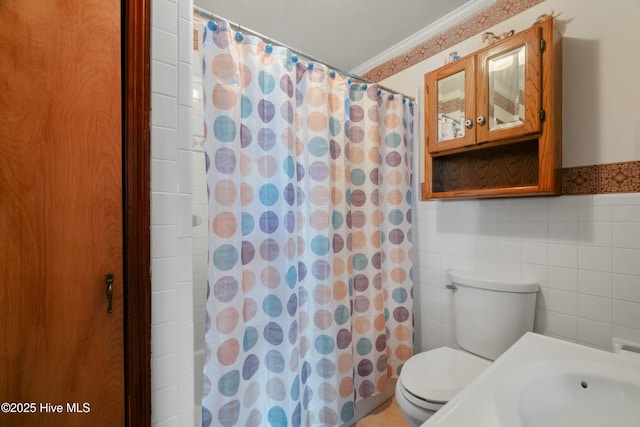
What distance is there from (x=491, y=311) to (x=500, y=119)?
920 mm

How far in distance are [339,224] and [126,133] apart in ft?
3.21

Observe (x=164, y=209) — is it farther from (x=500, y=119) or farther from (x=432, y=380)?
(x=500, y=119)

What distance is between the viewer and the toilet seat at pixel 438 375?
3.52 feet

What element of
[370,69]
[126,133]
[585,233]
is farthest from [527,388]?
[370,69]

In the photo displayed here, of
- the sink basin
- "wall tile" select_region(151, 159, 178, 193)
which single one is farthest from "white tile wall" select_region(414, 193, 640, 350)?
"wall tile" select_region(151, 159, 178, 193)

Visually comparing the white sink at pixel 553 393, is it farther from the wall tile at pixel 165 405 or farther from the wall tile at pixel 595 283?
the wall tile at pixel 165 405

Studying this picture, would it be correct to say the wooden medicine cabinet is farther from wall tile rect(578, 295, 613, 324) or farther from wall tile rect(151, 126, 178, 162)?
wall tile rect(151, 126, 178, 162)

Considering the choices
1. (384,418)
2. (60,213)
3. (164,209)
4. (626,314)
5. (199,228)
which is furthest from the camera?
(384,418)

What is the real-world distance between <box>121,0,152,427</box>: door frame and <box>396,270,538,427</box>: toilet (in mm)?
985

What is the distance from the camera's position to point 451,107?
1.41 metres

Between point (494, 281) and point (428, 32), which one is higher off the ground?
point (428, 32)

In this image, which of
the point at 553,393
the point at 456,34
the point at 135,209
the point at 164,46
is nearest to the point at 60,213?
the point at 135,209

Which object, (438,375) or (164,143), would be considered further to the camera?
(438,375)

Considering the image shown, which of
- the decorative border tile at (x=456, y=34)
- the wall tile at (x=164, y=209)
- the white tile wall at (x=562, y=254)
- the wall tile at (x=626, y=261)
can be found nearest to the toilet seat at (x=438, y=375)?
the white tile wall at (x=562, y=254)
